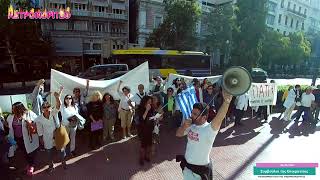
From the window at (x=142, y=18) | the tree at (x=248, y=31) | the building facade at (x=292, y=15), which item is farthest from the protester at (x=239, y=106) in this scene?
the building facade at (x=292, y=15)

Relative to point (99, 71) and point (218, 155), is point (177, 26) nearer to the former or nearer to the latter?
point (99, 71)

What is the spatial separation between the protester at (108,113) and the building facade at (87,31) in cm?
2732

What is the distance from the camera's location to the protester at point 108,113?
807cm

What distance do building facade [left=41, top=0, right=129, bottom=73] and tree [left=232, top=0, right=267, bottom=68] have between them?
46.5 feet

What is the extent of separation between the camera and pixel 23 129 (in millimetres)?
6070

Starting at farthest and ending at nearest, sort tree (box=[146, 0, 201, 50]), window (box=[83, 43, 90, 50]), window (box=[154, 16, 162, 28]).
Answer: window (box=[154, 16, 162, 28])
window (box=[83, 43, 90, 50])
tree (box=[146, 0, 201, 50])

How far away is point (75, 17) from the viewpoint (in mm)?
35656

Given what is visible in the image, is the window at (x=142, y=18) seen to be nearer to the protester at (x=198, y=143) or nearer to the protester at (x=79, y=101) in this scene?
the protester at (x=79, y=101)

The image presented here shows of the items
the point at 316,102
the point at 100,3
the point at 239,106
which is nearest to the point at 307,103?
the point at 316,102

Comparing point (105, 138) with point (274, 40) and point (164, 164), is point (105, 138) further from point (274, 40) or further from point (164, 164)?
point (274, 40)

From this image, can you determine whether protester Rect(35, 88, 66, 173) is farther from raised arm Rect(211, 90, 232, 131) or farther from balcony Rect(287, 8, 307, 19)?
balcony Rect(287, 8, 307, 19)

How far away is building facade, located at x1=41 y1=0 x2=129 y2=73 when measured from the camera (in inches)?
1377

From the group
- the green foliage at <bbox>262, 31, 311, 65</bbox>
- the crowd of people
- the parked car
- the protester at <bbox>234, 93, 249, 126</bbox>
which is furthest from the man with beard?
the green foliage at <bbox>262, 31, 311, 65</bbox>

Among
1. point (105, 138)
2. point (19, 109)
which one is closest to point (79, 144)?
point (105, 138)
